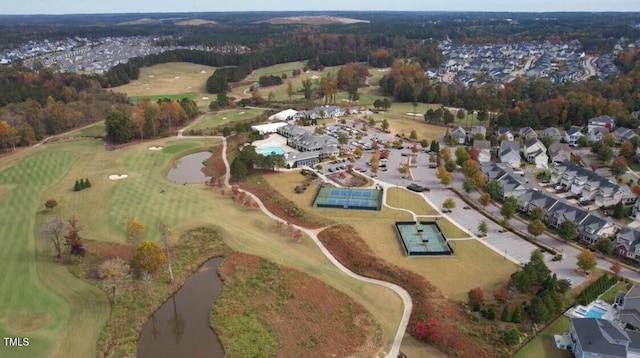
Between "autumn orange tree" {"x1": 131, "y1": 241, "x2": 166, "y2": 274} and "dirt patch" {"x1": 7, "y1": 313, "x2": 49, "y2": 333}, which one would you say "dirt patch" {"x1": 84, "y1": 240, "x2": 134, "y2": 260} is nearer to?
"autumn orange tree" {"x1": 131, "y1": 241, "x2": 166, "y2": 274}

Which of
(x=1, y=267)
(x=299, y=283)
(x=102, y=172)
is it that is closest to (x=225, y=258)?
(x=299, y=283)

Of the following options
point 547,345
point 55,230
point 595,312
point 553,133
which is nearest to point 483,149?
point 553,133

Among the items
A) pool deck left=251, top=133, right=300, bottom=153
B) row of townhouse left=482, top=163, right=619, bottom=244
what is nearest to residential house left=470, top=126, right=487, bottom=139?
row of townhouse left=482, top=163, right=619, bottom=244

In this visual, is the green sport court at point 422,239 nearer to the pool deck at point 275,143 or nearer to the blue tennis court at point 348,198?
the blue tennis court at point 348,198

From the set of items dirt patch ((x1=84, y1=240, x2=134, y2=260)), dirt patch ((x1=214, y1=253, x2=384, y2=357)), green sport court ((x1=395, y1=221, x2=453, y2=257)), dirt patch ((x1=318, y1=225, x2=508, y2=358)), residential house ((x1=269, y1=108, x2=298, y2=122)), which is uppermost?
residential house ((x1=269, y1=108, x2=298, y2=122))

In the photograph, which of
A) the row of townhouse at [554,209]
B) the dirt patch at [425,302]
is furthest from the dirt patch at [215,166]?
the row of townhouse at [554,209]

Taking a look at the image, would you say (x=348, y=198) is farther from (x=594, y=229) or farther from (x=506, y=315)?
(x=594, y=229)

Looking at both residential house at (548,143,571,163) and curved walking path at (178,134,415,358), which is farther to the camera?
residential house at (548,143,571,163)
